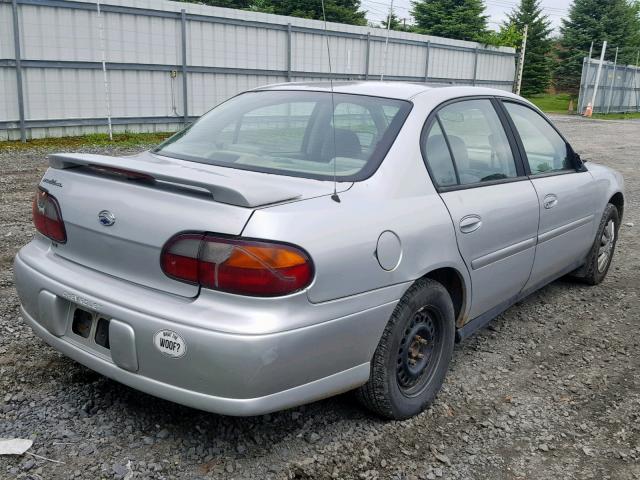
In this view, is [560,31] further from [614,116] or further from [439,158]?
[439,158]

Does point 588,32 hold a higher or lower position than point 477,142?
higher

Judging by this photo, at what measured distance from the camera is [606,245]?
516cm

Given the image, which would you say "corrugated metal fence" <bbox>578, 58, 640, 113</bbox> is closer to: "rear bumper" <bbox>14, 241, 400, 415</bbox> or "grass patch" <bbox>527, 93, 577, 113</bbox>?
"grass patch" <bbox>527, 93, 577, 113</bbox>

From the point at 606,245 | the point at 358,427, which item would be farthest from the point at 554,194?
the point at 358,427

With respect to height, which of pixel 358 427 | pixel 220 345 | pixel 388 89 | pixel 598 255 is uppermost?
pixel 388 89

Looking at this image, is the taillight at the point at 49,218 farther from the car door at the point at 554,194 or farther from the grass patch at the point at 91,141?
the grass patch at the point at 91,141

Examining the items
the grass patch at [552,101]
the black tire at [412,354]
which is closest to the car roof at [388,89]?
the black tire at [412,354]

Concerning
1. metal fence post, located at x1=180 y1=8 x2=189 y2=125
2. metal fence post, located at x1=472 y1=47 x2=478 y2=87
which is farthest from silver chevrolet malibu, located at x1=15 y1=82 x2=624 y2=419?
metal fence post, located at x1=472 y1=47 x2=478 y2=87

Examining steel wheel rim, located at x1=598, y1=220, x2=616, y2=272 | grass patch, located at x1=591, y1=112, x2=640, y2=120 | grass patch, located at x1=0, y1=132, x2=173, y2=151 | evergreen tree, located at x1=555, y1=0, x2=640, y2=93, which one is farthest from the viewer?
evergreen tree, located at x1=555, y1=0, x2=640, y2=93

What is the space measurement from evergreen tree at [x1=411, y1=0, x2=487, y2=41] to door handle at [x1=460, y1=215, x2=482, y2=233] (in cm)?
3605

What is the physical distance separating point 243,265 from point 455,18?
3819 cm

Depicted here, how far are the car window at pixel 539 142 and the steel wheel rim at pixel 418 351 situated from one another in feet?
4.58

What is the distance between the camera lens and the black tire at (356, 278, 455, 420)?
9.16 feet

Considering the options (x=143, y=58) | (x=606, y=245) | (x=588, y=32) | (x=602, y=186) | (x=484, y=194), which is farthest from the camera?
(x=588, y=32)
